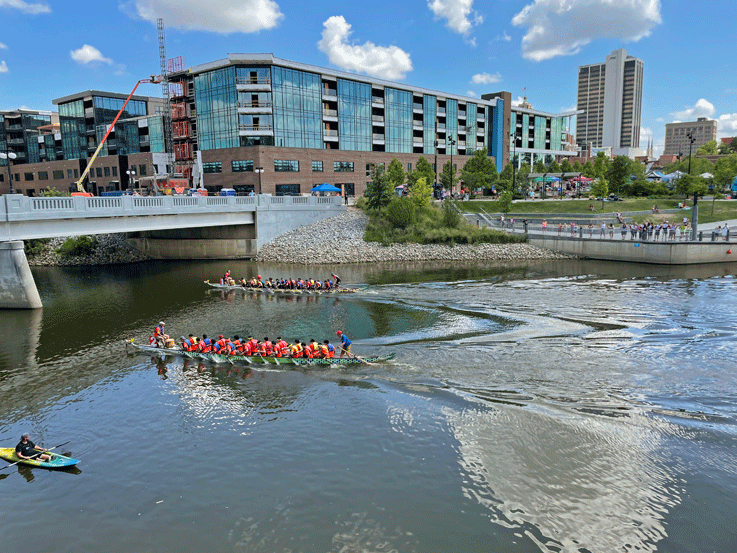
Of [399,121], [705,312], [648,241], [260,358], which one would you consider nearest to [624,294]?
[705,312]

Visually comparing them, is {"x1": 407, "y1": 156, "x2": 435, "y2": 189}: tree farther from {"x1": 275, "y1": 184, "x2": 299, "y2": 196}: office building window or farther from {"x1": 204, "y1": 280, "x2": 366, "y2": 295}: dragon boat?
{"x1": 204, "y1": 280, "x2": 366, "y2": 295}: dragon boat

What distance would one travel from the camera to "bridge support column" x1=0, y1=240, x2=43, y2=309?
32.6 m

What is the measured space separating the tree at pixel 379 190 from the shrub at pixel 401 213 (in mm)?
1294

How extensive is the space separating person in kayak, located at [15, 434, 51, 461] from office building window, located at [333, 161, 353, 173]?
6896 centimetres

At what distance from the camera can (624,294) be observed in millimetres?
34781

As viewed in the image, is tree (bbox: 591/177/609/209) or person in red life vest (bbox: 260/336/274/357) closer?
person in red life vest (bbox: 260/336/274/357)

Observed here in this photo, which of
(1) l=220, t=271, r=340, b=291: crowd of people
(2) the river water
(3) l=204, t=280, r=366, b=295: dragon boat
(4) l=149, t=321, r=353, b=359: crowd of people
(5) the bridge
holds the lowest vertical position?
(2) the river water

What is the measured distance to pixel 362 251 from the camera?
54.5m

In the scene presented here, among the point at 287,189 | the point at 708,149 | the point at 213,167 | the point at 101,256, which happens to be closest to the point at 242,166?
the point at 213,167

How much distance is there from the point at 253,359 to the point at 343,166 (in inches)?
2435

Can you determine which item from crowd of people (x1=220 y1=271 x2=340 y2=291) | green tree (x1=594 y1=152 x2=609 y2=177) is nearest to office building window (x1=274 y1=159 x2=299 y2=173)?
crowd of people (x1=220 y1=271 x2=340 y2=291)

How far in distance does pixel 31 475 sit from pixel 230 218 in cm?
3945

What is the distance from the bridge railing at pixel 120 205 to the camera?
1286 inches

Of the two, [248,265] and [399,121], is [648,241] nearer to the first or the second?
[248,265]
